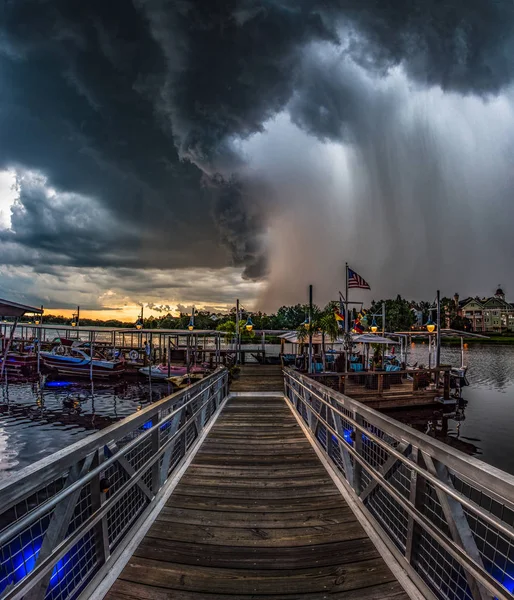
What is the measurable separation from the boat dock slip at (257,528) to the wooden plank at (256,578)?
12 millimetres

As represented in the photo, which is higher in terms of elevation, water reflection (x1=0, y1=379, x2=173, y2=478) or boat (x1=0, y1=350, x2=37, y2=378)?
boat (x1=0, y1=350, x2=37, y2=378)

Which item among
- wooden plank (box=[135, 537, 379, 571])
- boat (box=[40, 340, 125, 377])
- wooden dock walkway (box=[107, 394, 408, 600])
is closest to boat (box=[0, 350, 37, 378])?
boat (box=[40, 340, 125, 377])

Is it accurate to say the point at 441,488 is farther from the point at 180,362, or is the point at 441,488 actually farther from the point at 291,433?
the point at 180,362

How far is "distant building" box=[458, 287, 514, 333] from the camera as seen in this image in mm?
122500

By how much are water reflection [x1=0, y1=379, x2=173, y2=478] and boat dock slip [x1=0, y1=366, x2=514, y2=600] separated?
11.7 m

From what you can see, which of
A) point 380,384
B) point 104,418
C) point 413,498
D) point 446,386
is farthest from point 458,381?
point 413,498

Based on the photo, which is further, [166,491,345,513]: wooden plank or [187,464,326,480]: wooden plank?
[187,464,326,480]: wooden plank

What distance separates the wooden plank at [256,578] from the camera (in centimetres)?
275

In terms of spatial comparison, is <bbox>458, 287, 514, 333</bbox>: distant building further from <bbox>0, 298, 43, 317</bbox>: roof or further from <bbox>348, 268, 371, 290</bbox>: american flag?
<bbox>0, 298, 43, 317</bbox>: roof

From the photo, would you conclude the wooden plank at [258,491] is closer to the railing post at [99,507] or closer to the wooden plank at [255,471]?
the wooden plank at [255,471]

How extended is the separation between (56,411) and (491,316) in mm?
140911

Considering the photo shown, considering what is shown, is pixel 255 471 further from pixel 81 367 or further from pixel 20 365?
pixel 20 365

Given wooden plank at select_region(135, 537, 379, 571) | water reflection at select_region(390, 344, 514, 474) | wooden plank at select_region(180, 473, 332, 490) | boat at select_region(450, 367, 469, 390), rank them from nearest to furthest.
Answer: wooden plank at select_region(135, 537, 379, 571)
wooden plank at select_region(180, 473, 332, 490)
water reflection at select_region(390, 344, 514, 474)
boat at select_region(450, 367, 469, 390)

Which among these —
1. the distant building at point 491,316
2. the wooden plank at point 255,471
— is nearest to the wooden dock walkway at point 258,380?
the wooden plank at point 255,471
